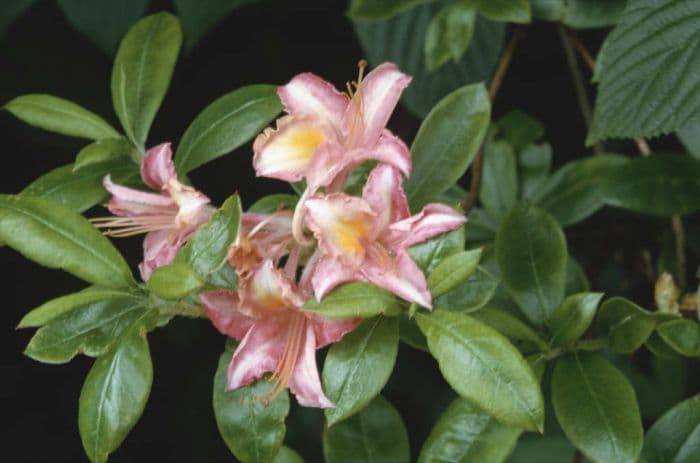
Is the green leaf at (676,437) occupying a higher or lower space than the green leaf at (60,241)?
lower

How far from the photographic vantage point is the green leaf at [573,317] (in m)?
0.93

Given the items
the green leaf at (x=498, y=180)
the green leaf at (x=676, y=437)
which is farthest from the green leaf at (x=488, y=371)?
the green leaf at (x=498, y=180)

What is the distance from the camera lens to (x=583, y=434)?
89 cm

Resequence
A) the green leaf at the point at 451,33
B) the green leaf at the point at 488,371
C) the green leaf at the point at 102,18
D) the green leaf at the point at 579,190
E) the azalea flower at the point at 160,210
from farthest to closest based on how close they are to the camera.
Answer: the green leaf at the point at 102,18 → the green leaf at the point at 579,190 → the green leaf at the point at 451,33 → the azalea flower at the point at 160,210 → the green leaf at the point at 488,371

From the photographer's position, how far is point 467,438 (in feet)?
3.01

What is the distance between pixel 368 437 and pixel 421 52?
1.89 feet

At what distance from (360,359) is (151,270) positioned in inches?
7.7

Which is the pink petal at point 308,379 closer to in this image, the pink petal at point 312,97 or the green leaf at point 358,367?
the green leaf at point 358,367

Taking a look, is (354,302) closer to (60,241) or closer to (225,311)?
(225,311)

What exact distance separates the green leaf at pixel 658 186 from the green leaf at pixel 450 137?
32 centimetres

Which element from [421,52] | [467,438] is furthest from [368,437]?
[421,52]

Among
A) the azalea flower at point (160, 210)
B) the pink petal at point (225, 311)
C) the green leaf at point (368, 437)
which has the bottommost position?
the green leaf at point (368, 437)

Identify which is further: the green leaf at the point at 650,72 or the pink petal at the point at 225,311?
the green leaf at the point at 650,72

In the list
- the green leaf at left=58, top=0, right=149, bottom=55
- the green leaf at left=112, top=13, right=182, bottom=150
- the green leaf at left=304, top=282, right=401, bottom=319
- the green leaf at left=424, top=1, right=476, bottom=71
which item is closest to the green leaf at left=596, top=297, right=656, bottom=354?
the green leaf at left=304, top=282, right=401, bottom=319
